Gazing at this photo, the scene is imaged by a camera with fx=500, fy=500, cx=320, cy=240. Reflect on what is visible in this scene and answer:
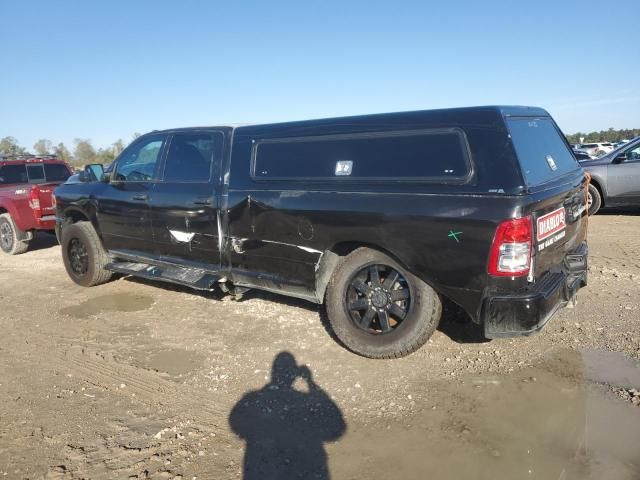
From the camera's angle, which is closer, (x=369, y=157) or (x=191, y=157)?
(x=369, y=157)

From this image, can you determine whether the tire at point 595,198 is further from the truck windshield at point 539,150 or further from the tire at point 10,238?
the tire at point 10,238

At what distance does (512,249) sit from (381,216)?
3.17 ft

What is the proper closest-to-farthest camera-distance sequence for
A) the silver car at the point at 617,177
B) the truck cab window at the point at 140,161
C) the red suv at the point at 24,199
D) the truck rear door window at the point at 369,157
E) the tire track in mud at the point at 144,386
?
the tire track in mud at the point at 144,386
the truck rear door window at the point at 369,157
the truck cab window at the point at 140,161
the red suv at the point at 24,199
the silver car at the point at 617,177

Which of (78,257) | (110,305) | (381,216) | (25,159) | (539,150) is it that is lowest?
(110,305)

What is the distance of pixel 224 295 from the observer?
598 centimetres

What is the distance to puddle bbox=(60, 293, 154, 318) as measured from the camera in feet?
18.6

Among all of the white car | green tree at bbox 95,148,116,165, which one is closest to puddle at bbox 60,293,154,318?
the white car

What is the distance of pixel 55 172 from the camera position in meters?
10.5

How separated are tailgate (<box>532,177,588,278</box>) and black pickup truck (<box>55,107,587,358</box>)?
0.7 inches

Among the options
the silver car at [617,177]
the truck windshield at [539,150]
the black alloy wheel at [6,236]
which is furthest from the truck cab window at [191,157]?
the silver car at [617,177]

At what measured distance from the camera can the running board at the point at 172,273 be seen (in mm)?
5016

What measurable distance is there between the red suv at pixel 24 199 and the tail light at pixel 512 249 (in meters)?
7.13

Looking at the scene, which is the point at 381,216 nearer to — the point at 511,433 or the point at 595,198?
the point at 511,433

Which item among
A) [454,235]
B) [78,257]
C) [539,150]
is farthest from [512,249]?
[78,257]
